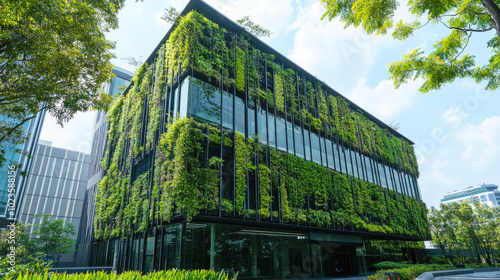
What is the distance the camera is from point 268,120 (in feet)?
63.0

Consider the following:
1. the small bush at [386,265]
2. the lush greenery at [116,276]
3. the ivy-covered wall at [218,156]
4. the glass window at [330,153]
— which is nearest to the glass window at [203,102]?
the ivy-covered wall at [218,156]

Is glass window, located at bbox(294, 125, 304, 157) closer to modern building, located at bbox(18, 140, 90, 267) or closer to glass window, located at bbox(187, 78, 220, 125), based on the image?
glass window, located at bbox(187, 78, 220, 125)

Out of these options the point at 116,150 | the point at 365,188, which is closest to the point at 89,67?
the point at 116,150

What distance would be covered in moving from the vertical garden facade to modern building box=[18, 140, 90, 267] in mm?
36891

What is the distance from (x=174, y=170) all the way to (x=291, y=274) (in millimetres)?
10689

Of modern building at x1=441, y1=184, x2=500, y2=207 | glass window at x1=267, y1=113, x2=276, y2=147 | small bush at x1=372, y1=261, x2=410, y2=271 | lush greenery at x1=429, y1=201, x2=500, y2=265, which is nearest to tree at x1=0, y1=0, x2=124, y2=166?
glass window at x1=267, y1=113, x2=276, y2=147

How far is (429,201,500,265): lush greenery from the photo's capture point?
3691 cm

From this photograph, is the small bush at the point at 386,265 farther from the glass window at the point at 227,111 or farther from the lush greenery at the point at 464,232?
the glass window at the point at 227,111

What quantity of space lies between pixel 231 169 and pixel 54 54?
948 centimetres

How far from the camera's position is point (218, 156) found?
15.3 m

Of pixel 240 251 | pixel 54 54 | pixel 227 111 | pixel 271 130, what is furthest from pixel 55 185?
pixel 54 54

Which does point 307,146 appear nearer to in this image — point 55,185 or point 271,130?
point 271,130

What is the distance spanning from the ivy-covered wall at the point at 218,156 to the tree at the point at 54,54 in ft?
15.8

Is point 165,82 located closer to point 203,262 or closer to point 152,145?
point 152,145
